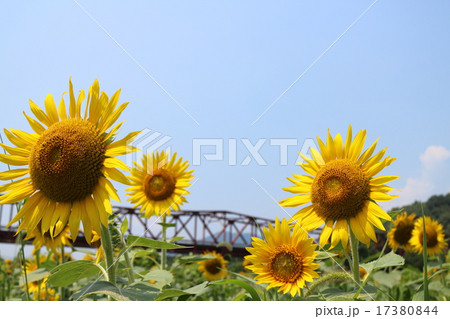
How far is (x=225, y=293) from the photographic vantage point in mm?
6988

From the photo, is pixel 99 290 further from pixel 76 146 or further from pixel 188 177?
pixel 188 177

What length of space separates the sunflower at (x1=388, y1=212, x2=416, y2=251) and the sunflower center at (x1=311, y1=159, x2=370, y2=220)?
4559mm

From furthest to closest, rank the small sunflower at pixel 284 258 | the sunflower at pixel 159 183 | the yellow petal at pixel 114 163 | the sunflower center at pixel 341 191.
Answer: the sunflower at pixel 159 183
the sunflower center at pixel 341 191
the small sunflower at pixel 284 258
the yellow petal at pixel 114 163

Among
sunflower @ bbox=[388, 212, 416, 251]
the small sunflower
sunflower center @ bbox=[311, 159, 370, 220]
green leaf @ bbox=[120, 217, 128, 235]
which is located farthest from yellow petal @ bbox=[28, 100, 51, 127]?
sunflower @ bbox=[388, 212, 416, 251]

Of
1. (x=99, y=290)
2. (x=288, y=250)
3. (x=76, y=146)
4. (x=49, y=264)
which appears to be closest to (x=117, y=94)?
(x=76, y=146)

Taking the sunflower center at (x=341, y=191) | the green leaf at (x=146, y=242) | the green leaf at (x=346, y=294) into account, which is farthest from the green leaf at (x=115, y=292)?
the sunflower center at (x=341, y=191)

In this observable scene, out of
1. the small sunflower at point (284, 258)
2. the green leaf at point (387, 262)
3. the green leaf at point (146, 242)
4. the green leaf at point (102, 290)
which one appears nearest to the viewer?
the green leaf at point (102, 290)

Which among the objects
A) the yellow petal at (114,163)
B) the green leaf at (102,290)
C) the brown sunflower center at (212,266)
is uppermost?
the yellow petal at (114,163)

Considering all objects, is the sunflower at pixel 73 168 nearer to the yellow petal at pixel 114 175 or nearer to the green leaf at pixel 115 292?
the yellow petal at pixel 114 175

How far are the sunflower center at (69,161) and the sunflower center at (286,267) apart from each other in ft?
4.85

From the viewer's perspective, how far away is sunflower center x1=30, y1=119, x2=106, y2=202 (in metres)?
2.80

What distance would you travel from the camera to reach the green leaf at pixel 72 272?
8.45 ft

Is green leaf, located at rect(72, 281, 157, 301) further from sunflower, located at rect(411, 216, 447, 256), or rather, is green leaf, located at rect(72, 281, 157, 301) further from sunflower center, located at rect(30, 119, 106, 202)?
sunflower, located at rect(411, 216, 447, 256)
